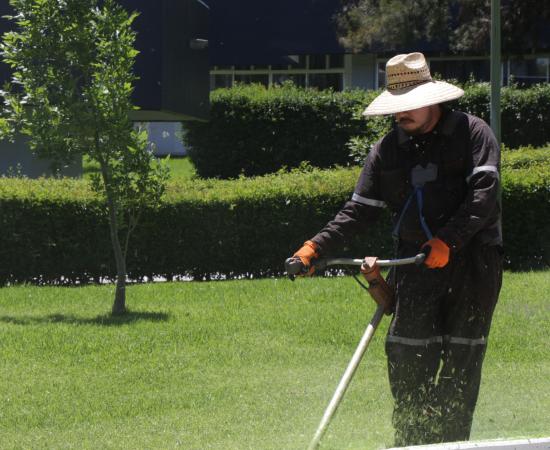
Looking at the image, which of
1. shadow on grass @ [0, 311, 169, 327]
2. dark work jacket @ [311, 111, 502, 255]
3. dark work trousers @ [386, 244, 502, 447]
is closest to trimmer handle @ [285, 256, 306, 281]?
dark work jacket @ [311, 111, 502, 255]

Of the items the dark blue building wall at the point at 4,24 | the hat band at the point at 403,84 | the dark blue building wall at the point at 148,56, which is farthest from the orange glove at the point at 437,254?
the dark blue building wall at the point at 4,24

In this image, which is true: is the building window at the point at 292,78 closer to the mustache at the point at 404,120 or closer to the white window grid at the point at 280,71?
the white window grid at the point at 280,71

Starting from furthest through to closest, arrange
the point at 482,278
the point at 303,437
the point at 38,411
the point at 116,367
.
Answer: the point at 116,367 → the point at 38,411 → the point at 303,437 → the point at 482,278

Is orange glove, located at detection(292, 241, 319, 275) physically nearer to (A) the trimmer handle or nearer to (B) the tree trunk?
(A) the trimmer handle

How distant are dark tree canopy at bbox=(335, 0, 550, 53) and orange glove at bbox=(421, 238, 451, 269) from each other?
67.9 feet

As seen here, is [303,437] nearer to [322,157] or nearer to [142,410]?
[142,410]

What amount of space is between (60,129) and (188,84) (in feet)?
36.6

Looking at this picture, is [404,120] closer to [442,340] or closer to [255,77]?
[442,340]

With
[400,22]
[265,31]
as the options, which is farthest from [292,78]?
[400,22]

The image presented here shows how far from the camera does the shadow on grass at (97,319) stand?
399 inches

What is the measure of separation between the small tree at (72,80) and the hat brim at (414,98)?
221 inches

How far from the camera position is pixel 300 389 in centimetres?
761

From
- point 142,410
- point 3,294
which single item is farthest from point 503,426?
point 3,294

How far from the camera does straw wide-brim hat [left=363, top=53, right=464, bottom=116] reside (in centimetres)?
510
